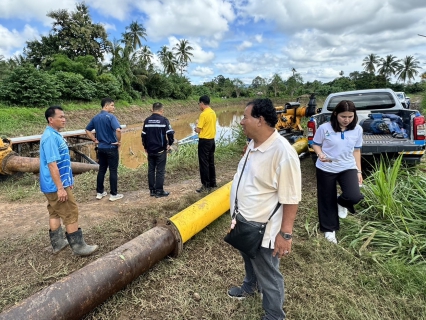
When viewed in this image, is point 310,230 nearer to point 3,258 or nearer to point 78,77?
point 3,258

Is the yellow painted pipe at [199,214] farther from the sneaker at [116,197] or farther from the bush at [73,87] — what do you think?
the bush at [73,87]

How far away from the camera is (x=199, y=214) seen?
296 cm

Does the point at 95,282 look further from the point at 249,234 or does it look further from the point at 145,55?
the point at 145,55

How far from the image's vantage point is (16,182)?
598 centimetres

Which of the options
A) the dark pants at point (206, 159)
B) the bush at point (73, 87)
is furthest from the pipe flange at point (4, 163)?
the bush at point (73, 87)

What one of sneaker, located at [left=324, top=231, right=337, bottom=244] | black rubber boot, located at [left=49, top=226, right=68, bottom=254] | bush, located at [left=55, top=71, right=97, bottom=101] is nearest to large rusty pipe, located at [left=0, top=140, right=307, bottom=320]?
black rubber boot, located at [left=49, top=226, right=68, bottom=254]

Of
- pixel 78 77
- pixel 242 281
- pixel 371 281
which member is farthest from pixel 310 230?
pixel 78 77

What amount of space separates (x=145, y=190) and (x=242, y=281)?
123 inches

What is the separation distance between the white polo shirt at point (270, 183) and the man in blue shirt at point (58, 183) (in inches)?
76.1

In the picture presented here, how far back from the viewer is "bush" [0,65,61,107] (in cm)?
1616

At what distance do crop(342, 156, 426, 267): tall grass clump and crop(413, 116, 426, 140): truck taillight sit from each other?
843mm

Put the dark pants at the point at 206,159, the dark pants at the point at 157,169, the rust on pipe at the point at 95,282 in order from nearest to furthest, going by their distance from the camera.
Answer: the rust on pipe at the point at 95,282 < the dark pants at the point at 157,169 < the dark pants at the point at 206,159

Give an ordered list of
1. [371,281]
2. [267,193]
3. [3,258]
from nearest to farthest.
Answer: [267,193] < [371,281] < [3,258]

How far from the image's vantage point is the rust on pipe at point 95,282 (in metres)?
1.73
